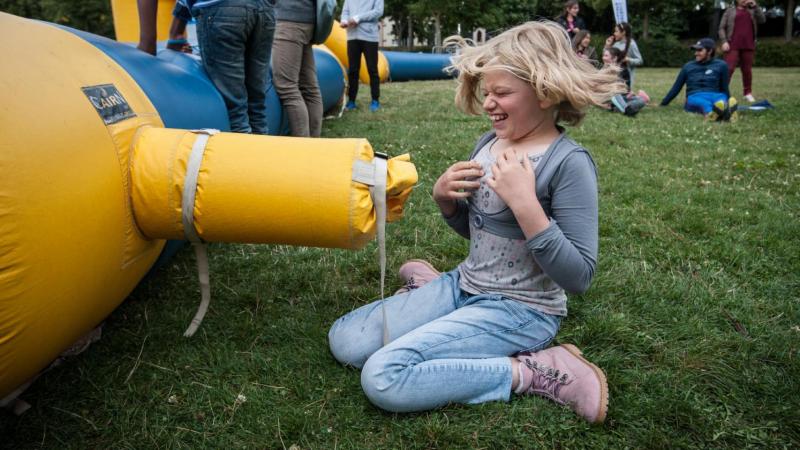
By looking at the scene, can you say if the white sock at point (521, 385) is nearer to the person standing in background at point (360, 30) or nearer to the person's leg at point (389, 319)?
the person's leg at point (389, 319)

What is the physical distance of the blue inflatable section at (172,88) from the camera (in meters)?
2.89

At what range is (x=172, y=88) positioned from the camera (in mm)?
3223

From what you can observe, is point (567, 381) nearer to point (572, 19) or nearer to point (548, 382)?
point (548, 382)

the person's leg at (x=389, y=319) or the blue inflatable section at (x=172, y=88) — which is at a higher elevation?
the blue inflatable section at (x=172, y=88)

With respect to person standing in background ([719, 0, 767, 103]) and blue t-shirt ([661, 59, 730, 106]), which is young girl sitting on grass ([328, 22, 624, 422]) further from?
person standing in background ([719, 0, 767, 103])

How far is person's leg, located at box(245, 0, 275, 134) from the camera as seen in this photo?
408cm

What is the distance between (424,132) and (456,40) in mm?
4580

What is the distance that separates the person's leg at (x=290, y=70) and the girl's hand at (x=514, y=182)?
11.8 ft

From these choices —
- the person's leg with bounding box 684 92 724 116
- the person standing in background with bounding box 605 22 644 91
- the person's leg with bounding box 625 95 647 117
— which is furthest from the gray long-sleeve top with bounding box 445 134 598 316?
the person standing in background with bounding box 605 22 644 91

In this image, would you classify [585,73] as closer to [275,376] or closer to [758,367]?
[758,367]

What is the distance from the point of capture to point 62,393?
7.62 feet

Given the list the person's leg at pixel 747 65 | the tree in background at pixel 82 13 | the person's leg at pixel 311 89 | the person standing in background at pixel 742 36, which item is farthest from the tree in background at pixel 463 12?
the person's leg at pixel 311 89

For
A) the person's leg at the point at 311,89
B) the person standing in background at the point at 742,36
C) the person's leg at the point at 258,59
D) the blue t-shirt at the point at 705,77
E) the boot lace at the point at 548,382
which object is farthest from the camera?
the person standing in background at the point at 742,36

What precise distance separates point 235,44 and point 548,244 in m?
2.88
